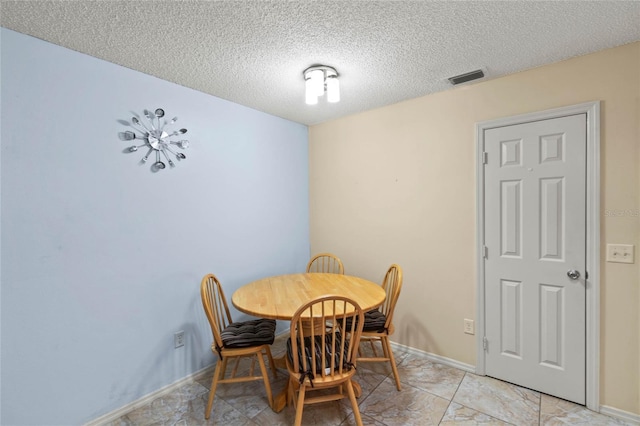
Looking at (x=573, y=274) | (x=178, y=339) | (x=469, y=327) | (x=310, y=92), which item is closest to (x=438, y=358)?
(x=469, y=327)

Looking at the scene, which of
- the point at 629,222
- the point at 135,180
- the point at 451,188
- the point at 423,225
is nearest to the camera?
the point at 629,222

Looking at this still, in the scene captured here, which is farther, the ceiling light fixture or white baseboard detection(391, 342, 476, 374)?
white baseboard detection(391, 342, 476, 374)

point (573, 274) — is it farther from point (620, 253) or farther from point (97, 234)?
point (97, 234)

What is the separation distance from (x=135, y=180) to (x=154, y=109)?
540 mm

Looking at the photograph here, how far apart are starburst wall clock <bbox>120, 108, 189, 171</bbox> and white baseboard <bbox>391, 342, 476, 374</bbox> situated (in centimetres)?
255

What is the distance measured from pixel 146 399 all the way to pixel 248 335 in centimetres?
87

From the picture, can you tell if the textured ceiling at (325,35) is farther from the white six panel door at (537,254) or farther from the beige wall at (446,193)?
the white six panel door at (537,254)

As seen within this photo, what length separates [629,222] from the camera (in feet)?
5.79

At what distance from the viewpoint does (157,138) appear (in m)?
2.09

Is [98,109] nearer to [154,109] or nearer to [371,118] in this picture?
[154,109]

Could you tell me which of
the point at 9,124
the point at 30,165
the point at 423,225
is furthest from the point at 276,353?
the point at 9,124

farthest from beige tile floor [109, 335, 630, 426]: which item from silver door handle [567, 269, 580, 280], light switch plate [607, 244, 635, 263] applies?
light switch plate [607, 244, 635, 263]

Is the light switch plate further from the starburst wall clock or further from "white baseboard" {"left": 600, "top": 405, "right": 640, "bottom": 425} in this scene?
the starburst wall clock

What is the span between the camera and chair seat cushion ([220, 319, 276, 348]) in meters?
1.89
